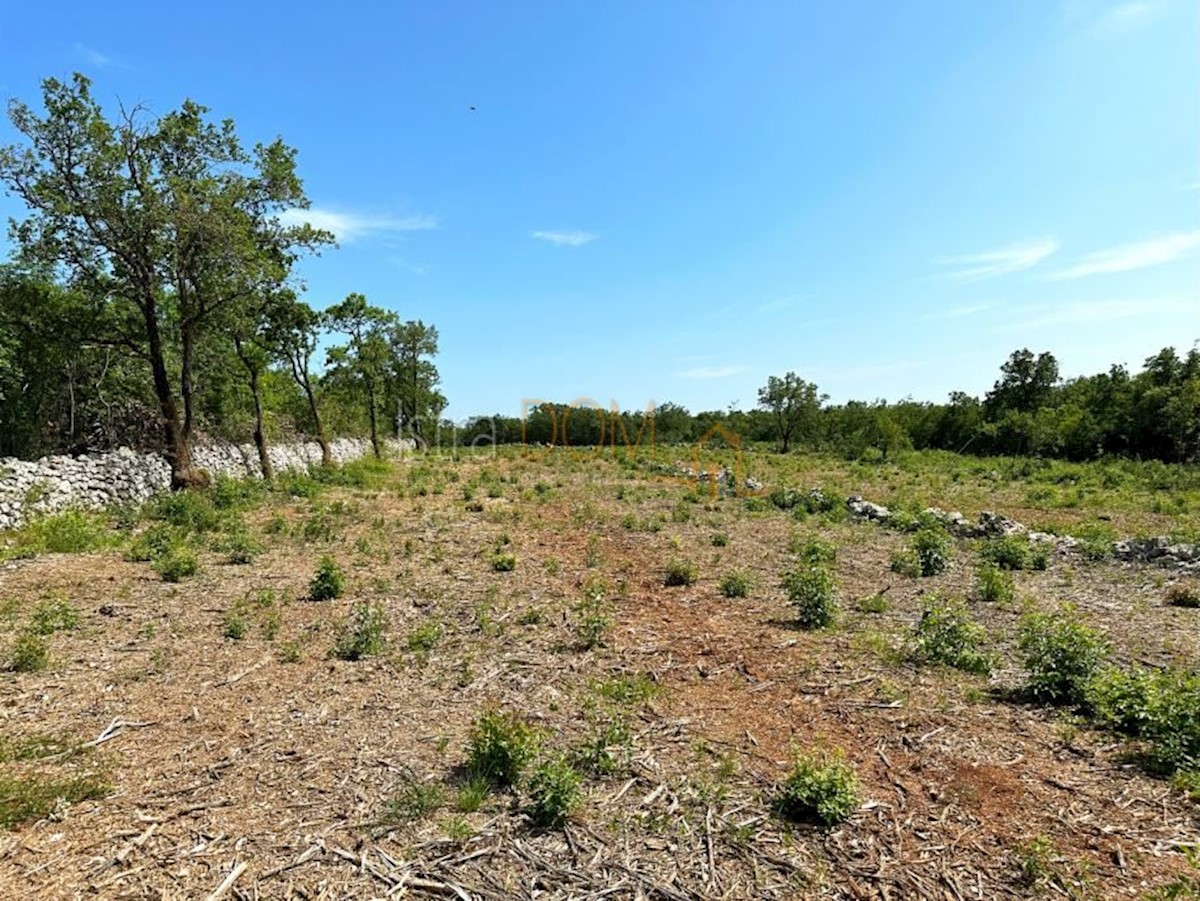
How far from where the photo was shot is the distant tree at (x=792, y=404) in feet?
191

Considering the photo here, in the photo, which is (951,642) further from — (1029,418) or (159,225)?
(1029,418)

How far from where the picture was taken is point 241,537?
13.9 metres

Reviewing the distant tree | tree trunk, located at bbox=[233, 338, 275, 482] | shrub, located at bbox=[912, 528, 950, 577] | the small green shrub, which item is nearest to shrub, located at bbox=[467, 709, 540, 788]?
the small green shrub

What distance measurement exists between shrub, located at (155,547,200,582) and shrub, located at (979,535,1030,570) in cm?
1594

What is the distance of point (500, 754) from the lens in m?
5.18

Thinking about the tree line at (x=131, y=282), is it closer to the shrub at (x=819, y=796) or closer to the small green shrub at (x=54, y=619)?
the small green shrub at (x=54, y=619)

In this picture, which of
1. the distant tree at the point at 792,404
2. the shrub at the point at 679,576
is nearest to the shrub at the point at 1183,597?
the shrub at the point at 679,576

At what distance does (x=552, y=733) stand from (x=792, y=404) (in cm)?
5691

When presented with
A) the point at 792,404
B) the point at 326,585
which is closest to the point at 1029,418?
the point at 792,404

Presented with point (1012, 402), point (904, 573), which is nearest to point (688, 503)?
point (904, 573)

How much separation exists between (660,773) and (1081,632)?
5.30 meters

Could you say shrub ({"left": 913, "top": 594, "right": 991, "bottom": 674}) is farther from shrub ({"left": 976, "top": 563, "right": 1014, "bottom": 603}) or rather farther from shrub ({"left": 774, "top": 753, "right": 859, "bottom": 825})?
shrub ({"left": 774, "top": 753, "right": 859, "bottom": 825})

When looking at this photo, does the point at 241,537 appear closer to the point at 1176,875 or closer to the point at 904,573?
the point at 904,573

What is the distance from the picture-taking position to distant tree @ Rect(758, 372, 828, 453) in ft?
191
